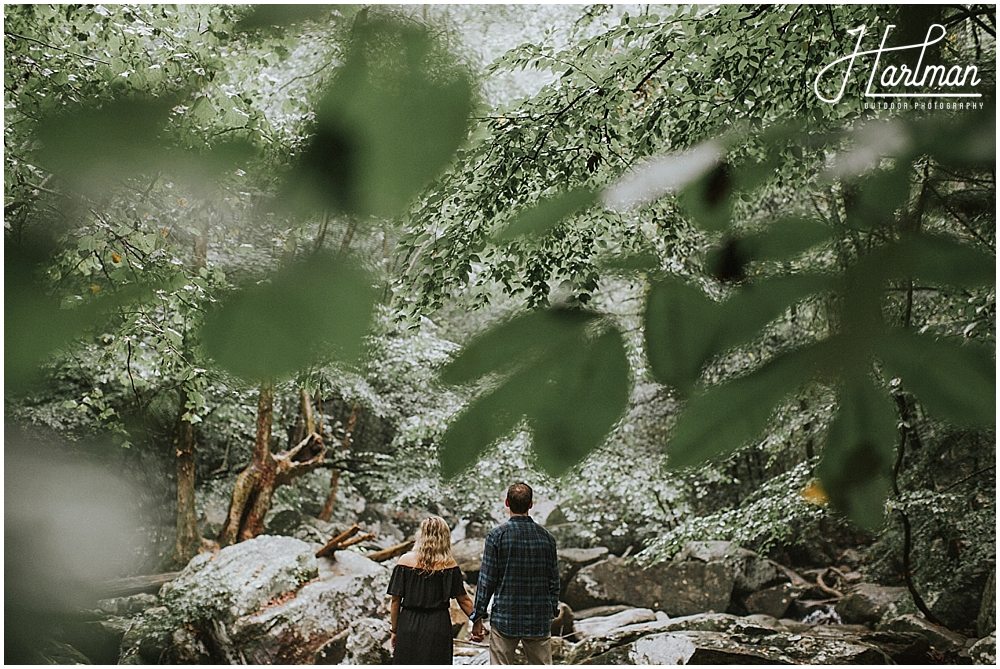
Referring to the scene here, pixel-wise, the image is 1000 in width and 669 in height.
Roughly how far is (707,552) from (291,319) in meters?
3.33

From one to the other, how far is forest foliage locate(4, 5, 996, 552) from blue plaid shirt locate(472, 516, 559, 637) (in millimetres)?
1493

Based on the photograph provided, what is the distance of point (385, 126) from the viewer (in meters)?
0.23

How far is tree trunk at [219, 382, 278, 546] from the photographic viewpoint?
2855mm

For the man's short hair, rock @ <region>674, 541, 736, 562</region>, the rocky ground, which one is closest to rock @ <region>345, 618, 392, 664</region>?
the rocky ground

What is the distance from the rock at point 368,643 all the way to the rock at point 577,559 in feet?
3.28

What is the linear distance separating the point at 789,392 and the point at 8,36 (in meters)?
0.76

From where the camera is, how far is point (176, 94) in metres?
0.24

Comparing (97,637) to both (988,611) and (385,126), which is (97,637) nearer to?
(385,126)

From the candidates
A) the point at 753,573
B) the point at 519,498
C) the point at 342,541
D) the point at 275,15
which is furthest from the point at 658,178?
the point at 753,573

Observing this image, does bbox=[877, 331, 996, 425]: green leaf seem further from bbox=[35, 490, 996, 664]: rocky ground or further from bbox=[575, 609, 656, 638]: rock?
bbox=[575, 609, 656, 638]: rock

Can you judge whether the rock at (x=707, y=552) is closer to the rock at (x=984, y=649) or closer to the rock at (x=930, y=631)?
the rock at (x=930, y=631)

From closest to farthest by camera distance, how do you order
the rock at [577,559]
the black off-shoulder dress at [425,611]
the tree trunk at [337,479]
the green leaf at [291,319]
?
the green leaf at [291,319], the black off-shoulder dress at [425,611], the tree trunk at [337,479], the rock at [577,559]

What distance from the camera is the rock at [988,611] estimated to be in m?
2.53

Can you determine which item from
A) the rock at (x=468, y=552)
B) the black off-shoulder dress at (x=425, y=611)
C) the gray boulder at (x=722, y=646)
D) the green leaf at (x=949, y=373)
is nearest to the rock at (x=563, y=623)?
the gray boulder at (x=722, y=646)
